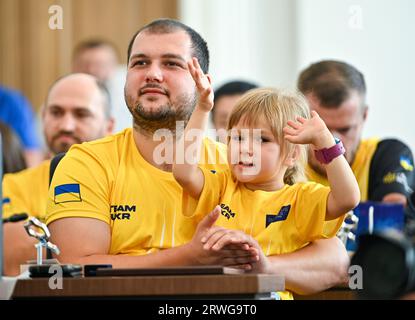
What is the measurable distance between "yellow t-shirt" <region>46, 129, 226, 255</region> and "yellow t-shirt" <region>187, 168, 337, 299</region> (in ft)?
0.23

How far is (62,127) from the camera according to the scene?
3439 millimetres

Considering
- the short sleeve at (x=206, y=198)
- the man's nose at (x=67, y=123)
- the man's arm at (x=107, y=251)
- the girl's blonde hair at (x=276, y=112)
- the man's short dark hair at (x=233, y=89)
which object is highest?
the man's short dark hair at (x=233, y=89)

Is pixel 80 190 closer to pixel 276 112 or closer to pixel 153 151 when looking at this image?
pixel 153 151

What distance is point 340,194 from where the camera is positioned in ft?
7.32

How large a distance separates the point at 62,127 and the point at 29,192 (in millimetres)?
266

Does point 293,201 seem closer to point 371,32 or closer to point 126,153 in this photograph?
point 126,153

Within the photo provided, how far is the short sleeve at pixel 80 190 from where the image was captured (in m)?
2.44

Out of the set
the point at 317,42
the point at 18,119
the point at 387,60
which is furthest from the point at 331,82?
the point at 317,42

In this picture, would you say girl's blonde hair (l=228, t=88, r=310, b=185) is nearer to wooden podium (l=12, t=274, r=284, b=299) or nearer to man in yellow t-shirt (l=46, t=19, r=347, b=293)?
man in yellow t-shirt (l=46, t=19, r=347, b=293)

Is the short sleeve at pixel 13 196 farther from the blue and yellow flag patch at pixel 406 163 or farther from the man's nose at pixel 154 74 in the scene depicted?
the blue and yellow flag patch at pixel 406 163

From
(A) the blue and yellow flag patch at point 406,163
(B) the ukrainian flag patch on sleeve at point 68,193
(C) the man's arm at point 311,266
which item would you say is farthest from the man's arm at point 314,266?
(A) the blue and yellow flag patch at point 406,163

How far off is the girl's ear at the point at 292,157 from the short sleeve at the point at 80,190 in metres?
0.45
